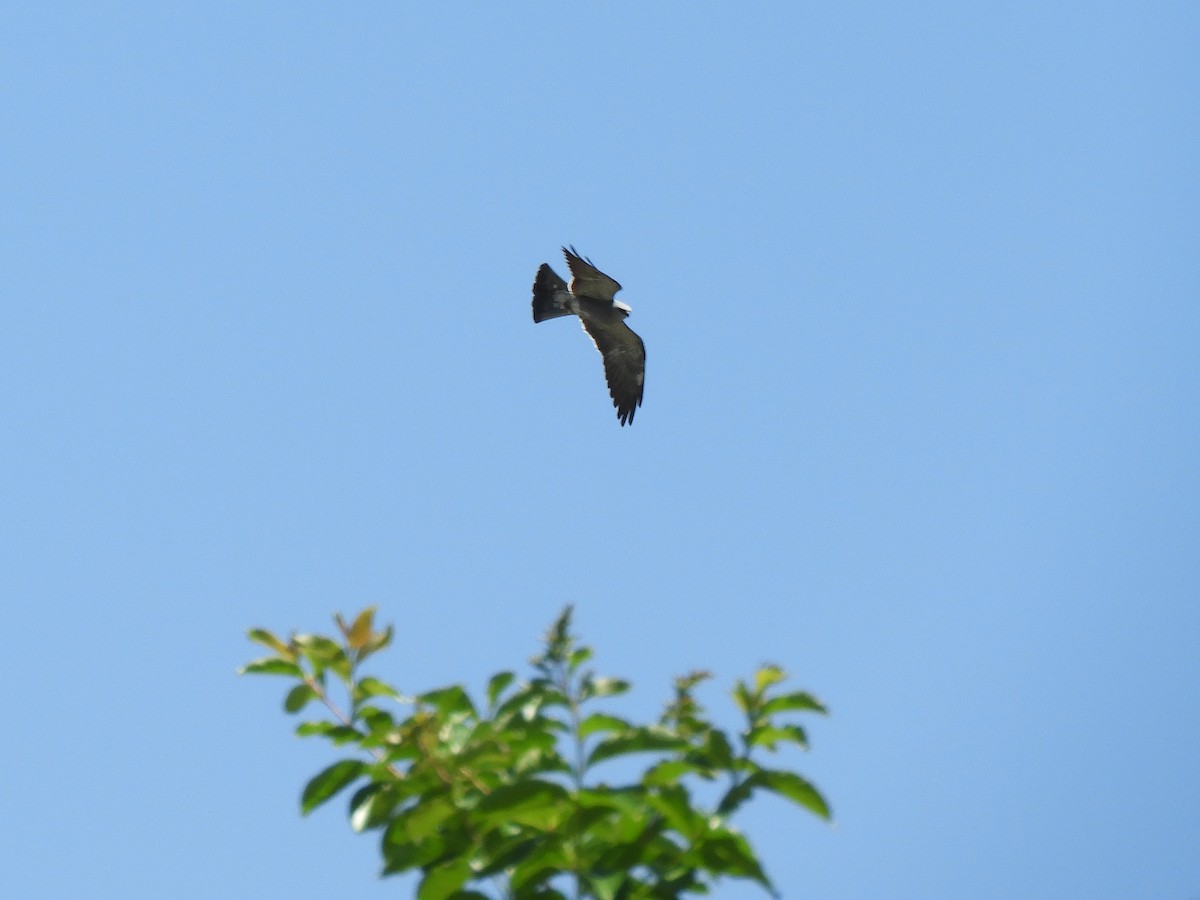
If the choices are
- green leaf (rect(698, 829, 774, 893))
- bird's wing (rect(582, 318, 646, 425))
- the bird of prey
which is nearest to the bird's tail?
the bird of prey

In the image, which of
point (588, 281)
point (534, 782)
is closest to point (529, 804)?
point (534, 782)

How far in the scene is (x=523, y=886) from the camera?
420 centimetres

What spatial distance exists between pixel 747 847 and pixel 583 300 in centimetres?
1792

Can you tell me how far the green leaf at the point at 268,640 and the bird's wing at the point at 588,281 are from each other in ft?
53.0

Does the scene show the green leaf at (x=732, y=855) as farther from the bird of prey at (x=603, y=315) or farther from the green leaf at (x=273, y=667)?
the bird of prey at (x=603, y=315)

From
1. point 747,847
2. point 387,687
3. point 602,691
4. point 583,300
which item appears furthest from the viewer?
point 583,300

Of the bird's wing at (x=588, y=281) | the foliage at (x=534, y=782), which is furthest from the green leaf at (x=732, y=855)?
the bird's wing at (x=588, y=281)

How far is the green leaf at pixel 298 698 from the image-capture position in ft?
15.4

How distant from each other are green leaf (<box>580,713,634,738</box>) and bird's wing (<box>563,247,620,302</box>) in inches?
650

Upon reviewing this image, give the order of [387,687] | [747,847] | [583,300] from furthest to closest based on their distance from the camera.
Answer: [583,300]
[387,687]
[747,847]

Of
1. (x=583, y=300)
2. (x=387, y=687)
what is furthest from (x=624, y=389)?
(x=387, y=687)

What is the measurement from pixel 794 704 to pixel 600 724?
58cm

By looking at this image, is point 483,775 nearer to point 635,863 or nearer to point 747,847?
point 635,863

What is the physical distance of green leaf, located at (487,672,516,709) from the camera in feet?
15.3
